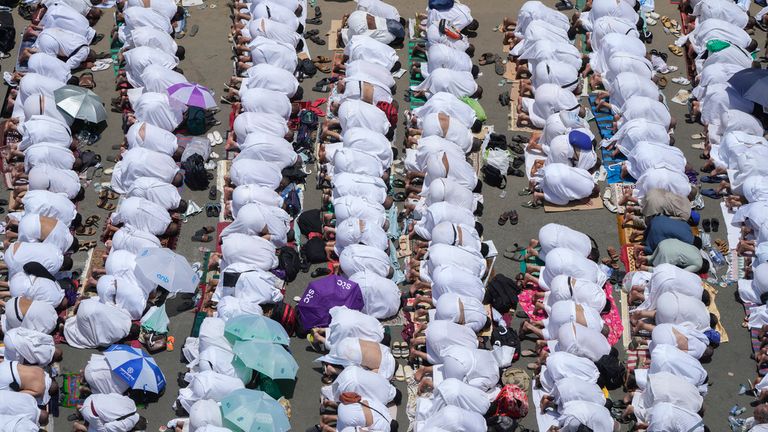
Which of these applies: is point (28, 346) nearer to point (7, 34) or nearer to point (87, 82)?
point (87, 82)

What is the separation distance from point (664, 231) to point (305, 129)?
Result: 8.57 m

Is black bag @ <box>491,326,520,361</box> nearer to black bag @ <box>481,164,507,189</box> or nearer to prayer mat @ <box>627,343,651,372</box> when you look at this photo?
prayer mat @ <box>627,343,651,372</box>

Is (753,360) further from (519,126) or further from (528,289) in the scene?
(519,126)

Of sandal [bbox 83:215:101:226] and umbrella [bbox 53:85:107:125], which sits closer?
sandal [bbox 83:215:101:226]

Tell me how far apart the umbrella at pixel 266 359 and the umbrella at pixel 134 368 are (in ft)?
5.73

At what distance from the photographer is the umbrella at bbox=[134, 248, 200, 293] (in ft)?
99.2

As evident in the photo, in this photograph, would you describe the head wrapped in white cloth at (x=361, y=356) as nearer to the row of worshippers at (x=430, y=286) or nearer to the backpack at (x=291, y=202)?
the row of worshippers at (x=430, y=286)

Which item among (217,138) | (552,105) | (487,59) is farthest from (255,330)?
(487,59)

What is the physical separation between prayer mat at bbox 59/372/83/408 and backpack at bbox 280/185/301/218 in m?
5.87

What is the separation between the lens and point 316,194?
3291cm

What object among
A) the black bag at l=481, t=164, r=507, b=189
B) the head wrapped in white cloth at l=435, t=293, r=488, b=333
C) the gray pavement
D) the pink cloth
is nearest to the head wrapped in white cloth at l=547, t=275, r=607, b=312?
the pink cloth

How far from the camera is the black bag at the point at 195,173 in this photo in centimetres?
3281

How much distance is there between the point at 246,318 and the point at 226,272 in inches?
55.9

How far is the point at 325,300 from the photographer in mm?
29969
